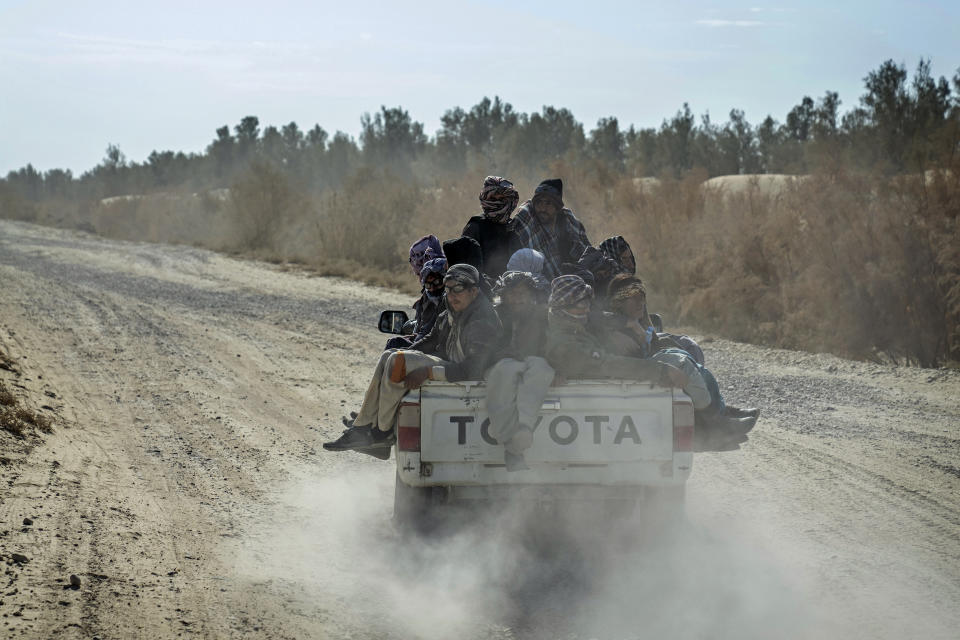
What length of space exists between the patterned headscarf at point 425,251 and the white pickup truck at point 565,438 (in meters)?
1.73

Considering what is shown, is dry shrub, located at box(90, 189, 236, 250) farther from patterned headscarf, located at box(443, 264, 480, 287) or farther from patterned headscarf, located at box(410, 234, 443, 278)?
patterned headscarf, located at box(443, 264, 480, 287)

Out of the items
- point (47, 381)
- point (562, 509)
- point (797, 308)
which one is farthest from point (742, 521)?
point (797, 308)

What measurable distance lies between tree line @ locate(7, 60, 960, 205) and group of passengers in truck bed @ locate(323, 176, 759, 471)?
421 inches

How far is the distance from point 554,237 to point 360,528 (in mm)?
2923

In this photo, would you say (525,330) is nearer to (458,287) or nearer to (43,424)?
(458,287)

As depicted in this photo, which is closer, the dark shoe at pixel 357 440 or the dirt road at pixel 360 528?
the dirt road at pixel 360 528

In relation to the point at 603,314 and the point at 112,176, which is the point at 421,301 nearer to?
the point at 603,314

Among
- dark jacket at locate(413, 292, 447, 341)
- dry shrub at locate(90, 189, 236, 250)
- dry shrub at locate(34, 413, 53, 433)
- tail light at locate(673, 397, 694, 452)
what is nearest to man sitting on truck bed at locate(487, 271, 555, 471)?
→ tail light at locate(673, 397, 694, 452)

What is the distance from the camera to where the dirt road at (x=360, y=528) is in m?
4.74

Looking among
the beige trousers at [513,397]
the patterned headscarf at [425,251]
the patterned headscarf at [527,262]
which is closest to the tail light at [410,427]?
the beige trousers at [513,397]

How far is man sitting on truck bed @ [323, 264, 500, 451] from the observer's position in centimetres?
535

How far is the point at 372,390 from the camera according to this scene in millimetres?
5926

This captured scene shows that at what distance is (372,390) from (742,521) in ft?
8.97

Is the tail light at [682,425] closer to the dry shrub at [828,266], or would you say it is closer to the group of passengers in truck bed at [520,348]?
the group of passengers in truck bed at [520,348]
